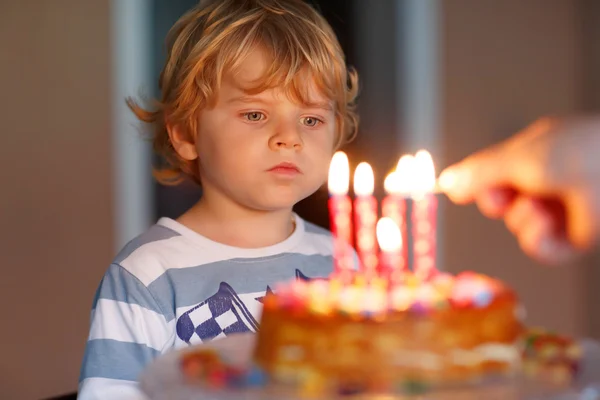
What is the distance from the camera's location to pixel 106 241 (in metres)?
3.50

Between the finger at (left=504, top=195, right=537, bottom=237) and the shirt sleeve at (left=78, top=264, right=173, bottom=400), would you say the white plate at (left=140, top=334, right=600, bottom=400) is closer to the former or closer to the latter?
the finger at (left=504, top=195, right=537, bottom=237)

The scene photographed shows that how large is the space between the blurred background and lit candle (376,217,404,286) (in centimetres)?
219

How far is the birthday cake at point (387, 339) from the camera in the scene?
1033 millimetres

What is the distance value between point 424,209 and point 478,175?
Answer: 0.10 metres

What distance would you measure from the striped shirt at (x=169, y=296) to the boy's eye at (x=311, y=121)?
283 mm

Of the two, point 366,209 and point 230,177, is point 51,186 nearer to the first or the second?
point 230,177

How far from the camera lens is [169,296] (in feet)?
5.44

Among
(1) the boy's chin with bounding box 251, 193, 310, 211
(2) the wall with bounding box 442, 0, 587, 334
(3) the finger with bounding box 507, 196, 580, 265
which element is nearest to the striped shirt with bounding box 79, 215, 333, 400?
(1) the boy's chin with bounding box 251, 193, 310, 211

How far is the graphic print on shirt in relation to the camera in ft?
5.36

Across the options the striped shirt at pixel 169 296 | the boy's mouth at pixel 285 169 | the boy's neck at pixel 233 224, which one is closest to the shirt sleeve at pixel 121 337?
the striped shirt at pixel 169 296

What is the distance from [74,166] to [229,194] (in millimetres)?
1867

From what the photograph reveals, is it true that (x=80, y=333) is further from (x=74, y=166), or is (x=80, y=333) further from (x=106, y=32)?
(x=106, y=32)

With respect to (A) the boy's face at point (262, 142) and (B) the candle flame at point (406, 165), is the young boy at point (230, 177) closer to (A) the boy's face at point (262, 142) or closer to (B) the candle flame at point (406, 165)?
(A) the boy's face at point (262, 142)

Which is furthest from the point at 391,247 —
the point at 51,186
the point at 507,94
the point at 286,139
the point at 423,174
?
the point at 507,94
